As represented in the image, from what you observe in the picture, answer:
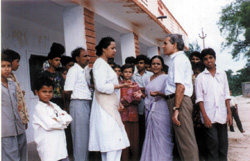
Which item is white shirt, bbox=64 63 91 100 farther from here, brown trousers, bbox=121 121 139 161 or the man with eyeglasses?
brown trousers, bbox=121 121 139 161

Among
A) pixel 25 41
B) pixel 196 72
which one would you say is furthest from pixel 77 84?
pixel 25 41

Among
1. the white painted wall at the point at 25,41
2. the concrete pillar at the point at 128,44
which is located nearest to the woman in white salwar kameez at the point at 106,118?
the white painted wall at the point at 25,41

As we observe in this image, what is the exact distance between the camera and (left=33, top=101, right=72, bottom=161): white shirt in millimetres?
2473

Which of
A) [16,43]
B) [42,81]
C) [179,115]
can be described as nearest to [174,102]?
[179,115]

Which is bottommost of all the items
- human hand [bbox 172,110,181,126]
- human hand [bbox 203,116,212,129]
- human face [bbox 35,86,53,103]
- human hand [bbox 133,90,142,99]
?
human hand [bbox 203,116,212,129]

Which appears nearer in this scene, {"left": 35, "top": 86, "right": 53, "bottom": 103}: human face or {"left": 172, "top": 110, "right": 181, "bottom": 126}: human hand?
{"left": 35, "top": 86, "right": 53, "bottom": 103}: human face

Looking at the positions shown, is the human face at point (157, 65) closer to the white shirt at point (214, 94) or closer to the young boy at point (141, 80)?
the white shirt at point (214, 94)

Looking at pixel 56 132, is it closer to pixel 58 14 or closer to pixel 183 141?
pixel 183 141

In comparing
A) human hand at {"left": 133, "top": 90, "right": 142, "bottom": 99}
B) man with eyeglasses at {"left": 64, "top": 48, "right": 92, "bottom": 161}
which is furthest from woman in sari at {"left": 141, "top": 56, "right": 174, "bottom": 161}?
man with eyeglasses at {"left": 64, "top": 48, "right": 92, "bottom": 161}

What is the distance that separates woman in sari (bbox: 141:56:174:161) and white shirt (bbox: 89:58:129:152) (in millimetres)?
548

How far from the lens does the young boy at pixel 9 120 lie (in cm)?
246

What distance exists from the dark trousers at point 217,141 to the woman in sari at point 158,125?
0.50m

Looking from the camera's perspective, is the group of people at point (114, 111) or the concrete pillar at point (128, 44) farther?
the concrete pillar at point (128, 44)

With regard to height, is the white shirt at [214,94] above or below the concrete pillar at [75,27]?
below
